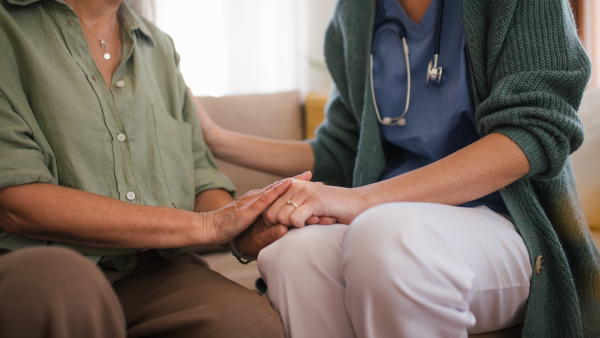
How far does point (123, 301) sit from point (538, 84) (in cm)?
90

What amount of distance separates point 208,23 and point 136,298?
72.9 inches

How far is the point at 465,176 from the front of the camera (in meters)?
0.84

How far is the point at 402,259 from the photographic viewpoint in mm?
645

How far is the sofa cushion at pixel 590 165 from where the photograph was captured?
1.34 meters

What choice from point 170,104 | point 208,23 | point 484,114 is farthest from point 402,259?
point 208,23

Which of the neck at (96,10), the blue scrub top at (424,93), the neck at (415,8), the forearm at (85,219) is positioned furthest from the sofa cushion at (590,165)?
the neck at (96,10)

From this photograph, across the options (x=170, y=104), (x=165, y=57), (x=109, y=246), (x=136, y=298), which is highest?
(x=165, y=57)

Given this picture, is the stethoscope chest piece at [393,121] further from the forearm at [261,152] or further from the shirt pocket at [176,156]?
the shirt pocket at [176,156]

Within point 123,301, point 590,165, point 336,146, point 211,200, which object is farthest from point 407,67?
point 123,301

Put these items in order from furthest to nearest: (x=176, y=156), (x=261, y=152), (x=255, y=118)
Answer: (x=255, y=118)
(x=261, y=152)
(x=176, y=156)

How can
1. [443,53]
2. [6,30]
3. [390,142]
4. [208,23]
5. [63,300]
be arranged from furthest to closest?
[208,23] < [390,142] < [443,53] < [6,30] < [63,300]

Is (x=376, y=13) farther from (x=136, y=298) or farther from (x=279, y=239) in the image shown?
(x=136, y=298)

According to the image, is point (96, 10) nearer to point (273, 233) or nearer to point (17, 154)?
point (17, 154)

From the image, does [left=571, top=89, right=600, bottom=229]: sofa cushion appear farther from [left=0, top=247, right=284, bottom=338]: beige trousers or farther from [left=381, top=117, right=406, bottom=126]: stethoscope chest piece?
[left=0, top=247, right=284, bottom=338]: beige trousers
